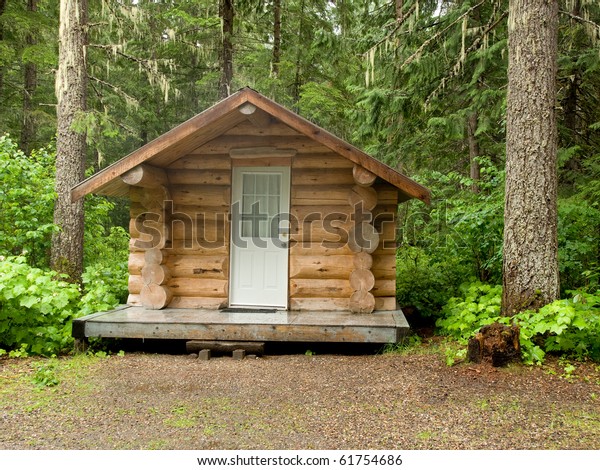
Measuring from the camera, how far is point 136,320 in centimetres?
661

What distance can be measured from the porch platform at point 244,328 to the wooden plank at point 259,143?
2841mm

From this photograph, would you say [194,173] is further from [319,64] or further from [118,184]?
[319,64]

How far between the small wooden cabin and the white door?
2 cm

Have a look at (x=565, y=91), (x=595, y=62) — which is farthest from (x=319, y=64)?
(x=595, y=62)

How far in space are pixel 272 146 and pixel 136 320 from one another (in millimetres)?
3497

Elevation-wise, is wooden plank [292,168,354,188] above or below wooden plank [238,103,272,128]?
below

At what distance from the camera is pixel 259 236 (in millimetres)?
8023

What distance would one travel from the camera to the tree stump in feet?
16.9

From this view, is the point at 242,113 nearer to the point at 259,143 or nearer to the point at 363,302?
the point at 259,143

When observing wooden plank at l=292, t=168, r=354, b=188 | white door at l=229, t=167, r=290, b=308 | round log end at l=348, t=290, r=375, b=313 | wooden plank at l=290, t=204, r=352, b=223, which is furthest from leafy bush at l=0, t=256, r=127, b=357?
round log end at l=348, t=290, r=375, b=313

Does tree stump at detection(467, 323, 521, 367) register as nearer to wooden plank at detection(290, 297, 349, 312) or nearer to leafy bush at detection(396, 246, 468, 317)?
wooden plank at detection(290, 297, 349, 312)

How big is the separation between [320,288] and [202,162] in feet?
9.62

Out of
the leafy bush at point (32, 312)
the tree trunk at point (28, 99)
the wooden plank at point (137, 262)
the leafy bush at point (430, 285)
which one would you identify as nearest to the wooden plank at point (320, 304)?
the leafy bush at point (430, 285)

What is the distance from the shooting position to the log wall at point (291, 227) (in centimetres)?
770
